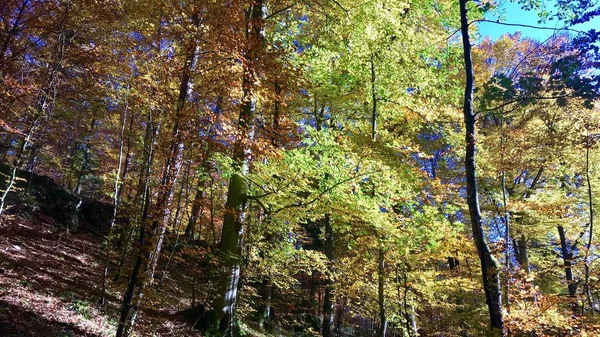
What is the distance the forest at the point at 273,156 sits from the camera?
247 inches

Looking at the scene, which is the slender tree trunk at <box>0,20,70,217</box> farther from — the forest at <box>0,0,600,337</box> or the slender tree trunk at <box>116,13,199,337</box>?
the slender tree trunk at <box>116,13,199,337</box>

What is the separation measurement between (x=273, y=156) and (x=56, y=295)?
5434mm

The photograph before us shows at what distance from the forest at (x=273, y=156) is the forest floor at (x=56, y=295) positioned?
0.06 metres

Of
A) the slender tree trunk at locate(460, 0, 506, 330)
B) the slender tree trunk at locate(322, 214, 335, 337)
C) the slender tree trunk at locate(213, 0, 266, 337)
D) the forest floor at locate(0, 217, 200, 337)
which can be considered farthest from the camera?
the slender tree trunk at locate(322, 214, 335, 337)

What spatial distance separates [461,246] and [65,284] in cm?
1054

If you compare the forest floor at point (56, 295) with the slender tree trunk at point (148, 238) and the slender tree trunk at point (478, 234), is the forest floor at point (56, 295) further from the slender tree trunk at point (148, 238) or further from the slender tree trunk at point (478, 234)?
the slender tree trunk at point (478, 234)

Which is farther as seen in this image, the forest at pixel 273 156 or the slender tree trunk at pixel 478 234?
the slender tree trunk at pixel 478 234

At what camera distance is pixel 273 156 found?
7734 millimetres

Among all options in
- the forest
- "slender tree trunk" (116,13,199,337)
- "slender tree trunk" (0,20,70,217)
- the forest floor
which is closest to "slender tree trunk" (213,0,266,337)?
the forest

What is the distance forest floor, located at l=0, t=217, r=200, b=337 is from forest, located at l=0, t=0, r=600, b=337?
0.19 feet

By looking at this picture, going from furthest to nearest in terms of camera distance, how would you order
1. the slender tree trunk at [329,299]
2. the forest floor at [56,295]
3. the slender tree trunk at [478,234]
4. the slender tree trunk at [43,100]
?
the slender tree trunk at [329,299] < the slender tree trunk at [478,234] < the forest floor at [56,295] < the slender tree trunk at [43,100]

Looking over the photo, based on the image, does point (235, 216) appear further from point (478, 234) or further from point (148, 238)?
point (478, 234)

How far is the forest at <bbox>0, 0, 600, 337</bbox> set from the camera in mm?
6285

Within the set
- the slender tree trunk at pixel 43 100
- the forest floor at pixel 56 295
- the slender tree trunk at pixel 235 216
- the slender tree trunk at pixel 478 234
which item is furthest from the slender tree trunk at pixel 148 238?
the slender tree trunk at pixel 478 234
